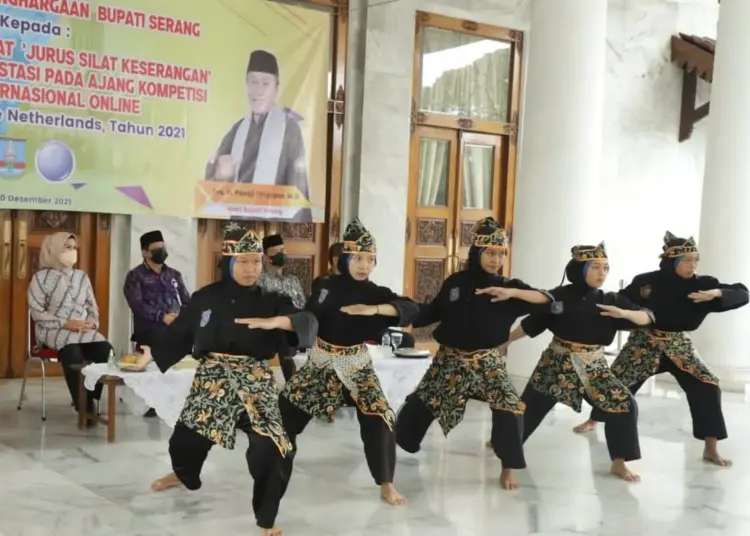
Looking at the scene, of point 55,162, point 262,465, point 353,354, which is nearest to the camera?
point 262,465

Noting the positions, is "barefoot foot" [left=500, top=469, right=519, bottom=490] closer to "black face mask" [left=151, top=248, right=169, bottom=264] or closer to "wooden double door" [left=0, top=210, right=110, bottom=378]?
"black face mask" [left=151, top=248, right=169, bottom=264]

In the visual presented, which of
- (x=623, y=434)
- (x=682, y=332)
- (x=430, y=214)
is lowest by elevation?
(x=623, y=434)

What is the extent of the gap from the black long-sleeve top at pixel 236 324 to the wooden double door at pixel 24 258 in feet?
11.9

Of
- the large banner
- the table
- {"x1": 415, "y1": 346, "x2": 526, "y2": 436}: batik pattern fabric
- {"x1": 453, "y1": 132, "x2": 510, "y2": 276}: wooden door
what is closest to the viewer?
{"x1": 415, "y1": 346, "x2": 526, "y2": 436}: batik pattern fabric

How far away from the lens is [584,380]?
5230 millimetres

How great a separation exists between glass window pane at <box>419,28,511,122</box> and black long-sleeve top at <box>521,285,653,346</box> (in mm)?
4217

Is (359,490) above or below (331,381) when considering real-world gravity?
below

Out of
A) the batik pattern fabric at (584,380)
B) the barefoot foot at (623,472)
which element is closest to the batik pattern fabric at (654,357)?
the batik pattern fabric at (584,380)

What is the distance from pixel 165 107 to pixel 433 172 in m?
2.69

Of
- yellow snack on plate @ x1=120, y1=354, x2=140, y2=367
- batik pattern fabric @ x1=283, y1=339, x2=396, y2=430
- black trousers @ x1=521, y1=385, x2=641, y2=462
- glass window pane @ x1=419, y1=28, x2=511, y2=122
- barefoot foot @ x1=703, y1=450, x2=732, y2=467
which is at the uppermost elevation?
glass window pane @ x1=419, y1=28, x2=511, y2=122

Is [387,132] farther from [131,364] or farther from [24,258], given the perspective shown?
[131,364]

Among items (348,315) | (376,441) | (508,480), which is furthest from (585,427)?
(348,315)

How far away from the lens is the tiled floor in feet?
13.9

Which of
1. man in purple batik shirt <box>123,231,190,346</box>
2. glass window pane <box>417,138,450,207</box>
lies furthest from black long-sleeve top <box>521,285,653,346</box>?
glass window pane <box>417,138,450,207</box>
